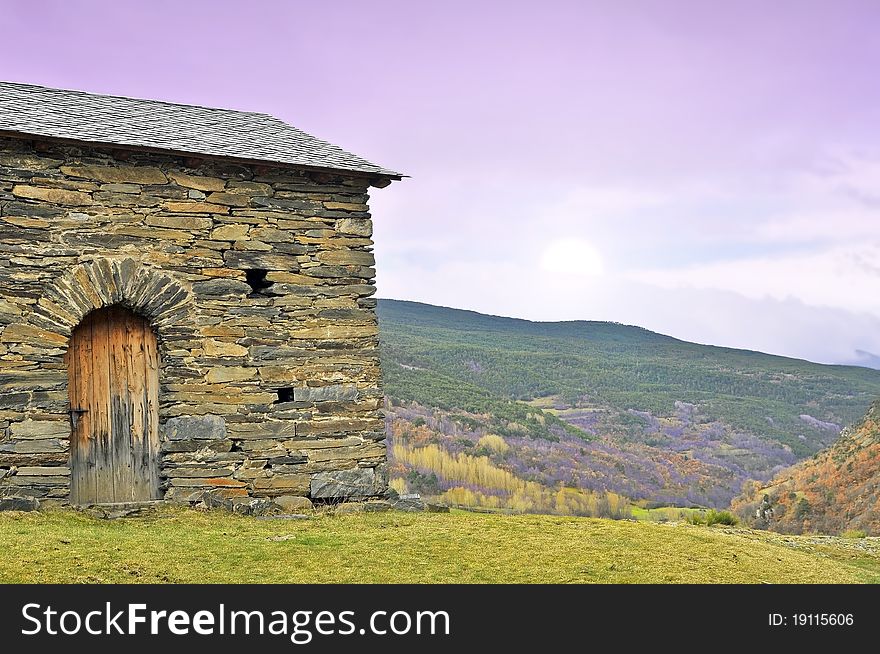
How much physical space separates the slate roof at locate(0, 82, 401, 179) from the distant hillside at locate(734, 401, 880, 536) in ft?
37.6

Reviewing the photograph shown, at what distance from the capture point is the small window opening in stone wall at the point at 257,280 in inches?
467

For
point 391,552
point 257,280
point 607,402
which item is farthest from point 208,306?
point 607,402

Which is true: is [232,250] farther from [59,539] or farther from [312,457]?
[59,539]

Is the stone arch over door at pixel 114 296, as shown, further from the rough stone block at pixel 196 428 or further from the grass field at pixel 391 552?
the grass field at pixel 391 552

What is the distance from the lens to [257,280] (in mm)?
11930

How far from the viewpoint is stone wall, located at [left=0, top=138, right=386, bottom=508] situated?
10.8 m

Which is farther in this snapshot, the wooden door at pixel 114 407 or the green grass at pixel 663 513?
the green grass at pixel 663 513

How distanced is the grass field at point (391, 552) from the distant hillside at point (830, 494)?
6838 mm

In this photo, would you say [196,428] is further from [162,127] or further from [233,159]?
[162,127]

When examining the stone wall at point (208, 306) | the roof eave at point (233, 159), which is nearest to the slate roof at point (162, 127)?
the roof eave at point (233, 159)

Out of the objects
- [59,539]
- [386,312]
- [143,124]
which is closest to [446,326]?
[386,312]

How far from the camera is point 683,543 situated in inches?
397

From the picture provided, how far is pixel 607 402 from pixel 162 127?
1021 inches

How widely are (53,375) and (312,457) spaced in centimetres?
324
